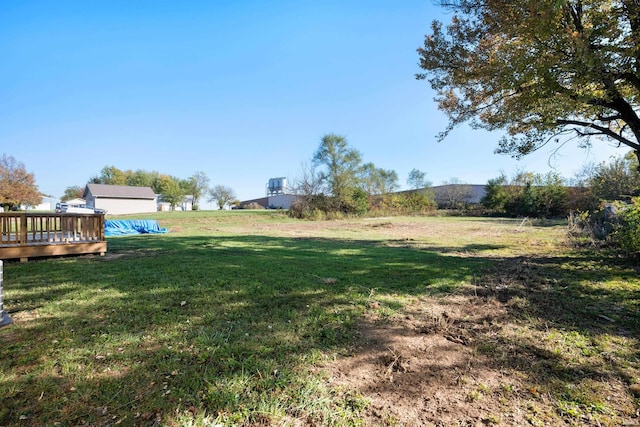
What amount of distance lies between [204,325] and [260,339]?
716 mm

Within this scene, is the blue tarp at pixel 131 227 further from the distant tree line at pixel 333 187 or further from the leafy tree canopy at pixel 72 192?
the leafy tree canopy at pixel 72 192

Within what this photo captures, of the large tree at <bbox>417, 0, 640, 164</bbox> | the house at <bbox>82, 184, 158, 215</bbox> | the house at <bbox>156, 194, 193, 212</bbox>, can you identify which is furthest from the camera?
the house at <bbox>156, 194, 193, 212</bbox>

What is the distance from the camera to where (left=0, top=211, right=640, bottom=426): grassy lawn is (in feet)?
6.05

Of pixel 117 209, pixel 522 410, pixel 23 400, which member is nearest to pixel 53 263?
pixel 23 400

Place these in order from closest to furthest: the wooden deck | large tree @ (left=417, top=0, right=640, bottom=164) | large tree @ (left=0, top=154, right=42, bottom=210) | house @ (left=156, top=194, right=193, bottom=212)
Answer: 1. large tree @ (left=417, top=0, right=640, bottom=164)
2. the wooden deck
3. large tree @ (left=0, top=154, right=42, bottom=210)
4. house @ (left=156, top=194, right=193, bottom=212)

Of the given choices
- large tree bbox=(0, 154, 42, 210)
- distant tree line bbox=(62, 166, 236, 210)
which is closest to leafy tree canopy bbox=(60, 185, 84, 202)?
distant tree line bbox=(62, 166, 236, 210)

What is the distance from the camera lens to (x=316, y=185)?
2925 cm

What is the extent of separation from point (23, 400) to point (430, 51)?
925cm

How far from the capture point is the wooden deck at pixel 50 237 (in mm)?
6551

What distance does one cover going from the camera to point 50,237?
754 cm

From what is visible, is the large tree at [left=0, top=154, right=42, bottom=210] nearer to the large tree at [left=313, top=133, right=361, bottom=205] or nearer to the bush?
the large tree at [left=313, top=133, right=361, bottom=205]

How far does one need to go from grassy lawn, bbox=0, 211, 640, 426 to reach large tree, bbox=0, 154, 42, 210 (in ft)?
111

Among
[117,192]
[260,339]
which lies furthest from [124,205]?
[260,339]

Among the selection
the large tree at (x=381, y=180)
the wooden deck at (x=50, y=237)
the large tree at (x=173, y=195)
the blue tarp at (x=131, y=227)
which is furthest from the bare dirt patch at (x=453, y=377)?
the large tree at (x=173, y=195)
